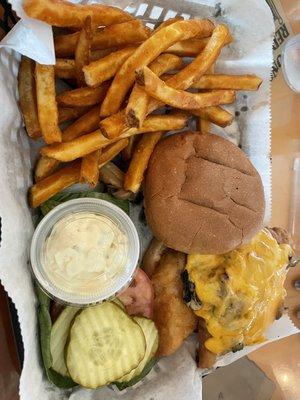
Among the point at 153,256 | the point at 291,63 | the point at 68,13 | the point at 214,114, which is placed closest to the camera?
the point at 68,13

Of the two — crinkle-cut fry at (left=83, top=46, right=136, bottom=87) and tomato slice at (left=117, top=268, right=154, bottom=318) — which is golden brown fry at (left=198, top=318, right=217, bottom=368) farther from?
crinkle-cut fry at (left=83, top=46, right=136, bottom=87)

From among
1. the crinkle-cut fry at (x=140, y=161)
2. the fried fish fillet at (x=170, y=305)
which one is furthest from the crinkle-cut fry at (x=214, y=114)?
the fried fish fillet at (x=170, y=305)

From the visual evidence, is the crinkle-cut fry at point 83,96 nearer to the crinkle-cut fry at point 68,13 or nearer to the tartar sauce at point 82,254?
the crinkle-cut fry at point 68,13

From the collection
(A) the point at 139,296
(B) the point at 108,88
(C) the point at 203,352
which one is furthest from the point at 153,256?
(B) the point at 108,88

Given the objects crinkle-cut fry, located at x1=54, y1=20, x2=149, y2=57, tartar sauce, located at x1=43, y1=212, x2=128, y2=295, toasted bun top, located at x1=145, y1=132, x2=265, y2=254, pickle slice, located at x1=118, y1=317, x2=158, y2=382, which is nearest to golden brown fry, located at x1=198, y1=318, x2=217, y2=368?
pickle slice, located at x1=118, y1=317, x2=158, y2=382

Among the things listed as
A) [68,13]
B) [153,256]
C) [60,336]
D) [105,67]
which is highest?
[68,13]

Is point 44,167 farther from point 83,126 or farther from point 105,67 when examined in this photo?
point 105,67

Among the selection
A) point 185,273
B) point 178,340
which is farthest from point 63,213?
point 178,340
